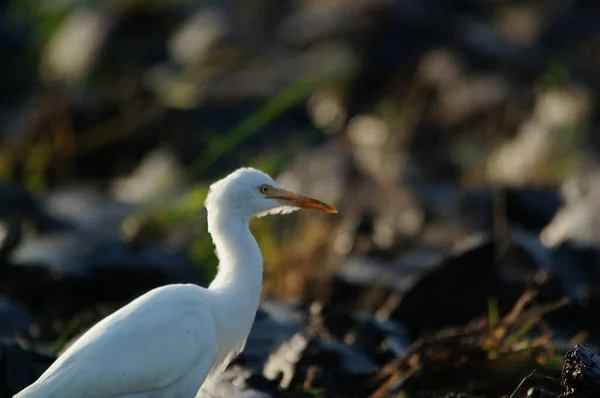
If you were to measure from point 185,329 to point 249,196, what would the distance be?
624mm

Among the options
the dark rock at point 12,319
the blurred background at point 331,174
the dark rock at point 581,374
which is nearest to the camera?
the dark rock at point 581,374

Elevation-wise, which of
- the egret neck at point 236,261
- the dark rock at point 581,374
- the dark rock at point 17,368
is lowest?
the dark rock at point 17,368

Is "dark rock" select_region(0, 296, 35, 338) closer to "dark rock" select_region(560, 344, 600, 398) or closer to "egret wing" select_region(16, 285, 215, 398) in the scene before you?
"egret wing" select_region(16, 285, 215, 398)

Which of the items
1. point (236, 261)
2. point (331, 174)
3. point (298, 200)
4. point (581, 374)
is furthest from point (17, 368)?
point (331, 174)

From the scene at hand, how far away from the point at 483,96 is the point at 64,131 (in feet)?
13.6

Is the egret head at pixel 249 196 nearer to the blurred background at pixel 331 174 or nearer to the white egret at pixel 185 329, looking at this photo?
the white egret at pixel 185 329

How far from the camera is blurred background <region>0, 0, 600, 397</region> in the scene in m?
6.44

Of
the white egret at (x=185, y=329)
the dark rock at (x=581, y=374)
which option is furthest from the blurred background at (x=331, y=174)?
the white egret at (x=185, y=329)

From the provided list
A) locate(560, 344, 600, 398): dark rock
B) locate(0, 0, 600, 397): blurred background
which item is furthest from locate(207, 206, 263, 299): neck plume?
locate(560, 344, 600, 398): dark rock

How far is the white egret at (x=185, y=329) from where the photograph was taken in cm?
496

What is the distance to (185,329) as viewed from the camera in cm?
511

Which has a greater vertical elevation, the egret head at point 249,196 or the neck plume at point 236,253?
the egret head at point 249,196

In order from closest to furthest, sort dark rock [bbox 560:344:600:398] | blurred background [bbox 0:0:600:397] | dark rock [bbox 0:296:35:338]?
dark rock [bbox 560:344:600:398], blurred background [bbox 0:0:600:397], dark rock [bbox 0:296:35:338]

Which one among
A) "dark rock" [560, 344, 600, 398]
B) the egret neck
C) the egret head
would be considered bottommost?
"dark rock" [560, 344, 600, 398]
